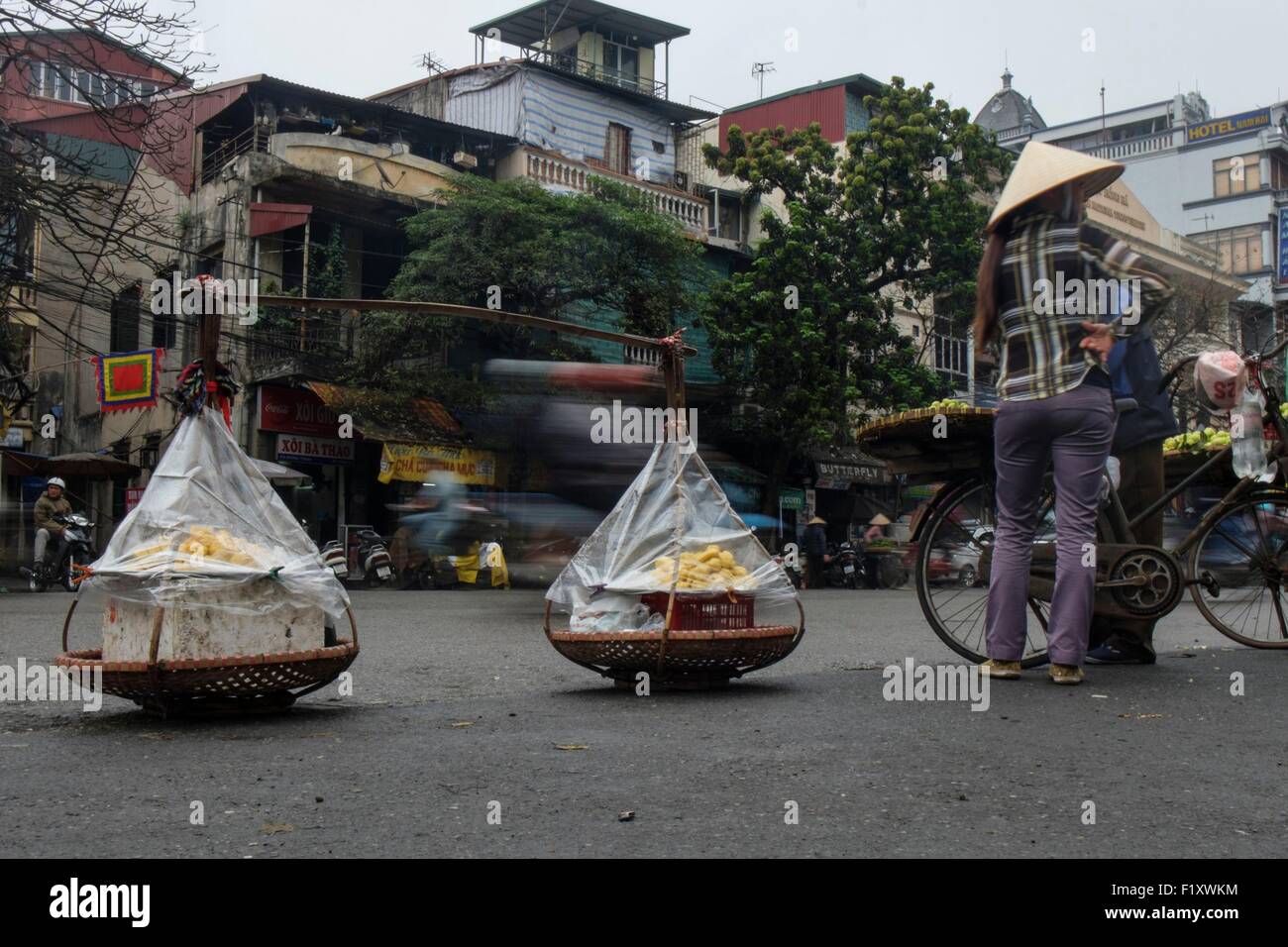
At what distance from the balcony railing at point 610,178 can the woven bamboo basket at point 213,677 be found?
70.8 feet

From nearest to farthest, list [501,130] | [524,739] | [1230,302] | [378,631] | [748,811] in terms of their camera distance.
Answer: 1. [748,811]
2. [524,739]
3. [378,631]
4. [501,130]
5. [1230,302]

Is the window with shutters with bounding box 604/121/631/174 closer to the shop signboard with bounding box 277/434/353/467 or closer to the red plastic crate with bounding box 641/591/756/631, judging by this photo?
the shop signboard with bounding box 277/434/353/467

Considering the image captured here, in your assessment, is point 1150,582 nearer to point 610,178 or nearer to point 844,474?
point 610,178

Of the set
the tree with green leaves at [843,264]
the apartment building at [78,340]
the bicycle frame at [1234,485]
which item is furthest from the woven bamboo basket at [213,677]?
the tree with green leaves at [843,264]

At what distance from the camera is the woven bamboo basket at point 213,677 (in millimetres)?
3850

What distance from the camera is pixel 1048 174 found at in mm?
4680

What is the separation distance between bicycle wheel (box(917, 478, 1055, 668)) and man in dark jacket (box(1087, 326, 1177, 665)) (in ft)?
0.99

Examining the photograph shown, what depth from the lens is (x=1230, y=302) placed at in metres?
35.2

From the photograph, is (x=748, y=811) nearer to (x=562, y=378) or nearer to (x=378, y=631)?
(x=378, y=631)

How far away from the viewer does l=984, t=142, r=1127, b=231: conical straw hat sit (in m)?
4.63

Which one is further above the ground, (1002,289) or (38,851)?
(1002,289)

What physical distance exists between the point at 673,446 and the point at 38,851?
3.14 metres
